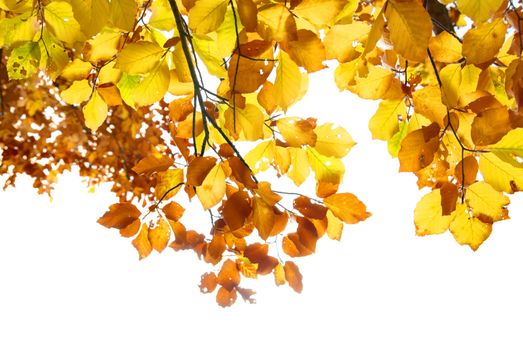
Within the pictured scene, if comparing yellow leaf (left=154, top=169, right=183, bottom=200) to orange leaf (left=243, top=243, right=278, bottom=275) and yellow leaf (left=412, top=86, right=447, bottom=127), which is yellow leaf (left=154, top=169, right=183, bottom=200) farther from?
yellow leaf (left=412, top=86, right=447, bottom=127)

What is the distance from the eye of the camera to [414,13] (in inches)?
23.5

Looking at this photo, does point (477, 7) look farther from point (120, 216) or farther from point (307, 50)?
point (120, 216)

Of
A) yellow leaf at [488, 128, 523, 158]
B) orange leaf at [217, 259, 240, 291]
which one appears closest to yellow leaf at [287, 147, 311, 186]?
orange leaf at [217, 259, 240, 291]

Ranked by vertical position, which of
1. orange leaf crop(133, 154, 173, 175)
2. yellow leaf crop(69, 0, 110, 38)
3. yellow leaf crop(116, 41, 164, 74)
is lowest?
orange leaf crop(133, 154, 173, 175)

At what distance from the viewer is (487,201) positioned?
93 centimetres

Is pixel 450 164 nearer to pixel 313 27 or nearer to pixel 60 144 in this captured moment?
pixel 313 27

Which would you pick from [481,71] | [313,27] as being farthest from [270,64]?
[481,71]

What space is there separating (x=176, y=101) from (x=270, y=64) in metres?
0.37

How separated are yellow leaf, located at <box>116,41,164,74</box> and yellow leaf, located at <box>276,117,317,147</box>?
0.96ft

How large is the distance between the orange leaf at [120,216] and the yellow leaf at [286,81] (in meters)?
0.45

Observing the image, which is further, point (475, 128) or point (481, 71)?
point (481, 71)

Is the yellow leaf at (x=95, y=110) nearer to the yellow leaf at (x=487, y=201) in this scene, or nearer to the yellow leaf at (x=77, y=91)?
the yellow leaf at (x=77, y=91)

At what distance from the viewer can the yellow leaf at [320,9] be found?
2.43 ft

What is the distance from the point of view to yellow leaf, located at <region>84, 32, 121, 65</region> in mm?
988
